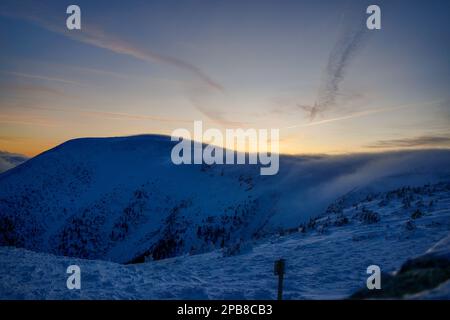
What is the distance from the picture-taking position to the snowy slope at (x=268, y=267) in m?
8.86

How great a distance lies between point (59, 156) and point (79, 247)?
106 feet

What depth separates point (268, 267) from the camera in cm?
1152

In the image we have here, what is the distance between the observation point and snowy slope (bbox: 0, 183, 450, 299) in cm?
886

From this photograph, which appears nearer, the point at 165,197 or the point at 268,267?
the point at 268,267

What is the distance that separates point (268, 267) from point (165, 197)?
43.9 meters

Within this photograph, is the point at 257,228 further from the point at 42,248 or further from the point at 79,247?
the point at 42,248

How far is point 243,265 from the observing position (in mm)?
12219

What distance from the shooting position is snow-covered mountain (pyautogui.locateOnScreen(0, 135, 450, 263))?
117 feet

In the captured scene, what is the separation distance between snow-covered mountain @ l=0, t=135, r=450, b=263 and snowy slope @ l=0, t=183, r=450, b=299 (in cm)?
1342

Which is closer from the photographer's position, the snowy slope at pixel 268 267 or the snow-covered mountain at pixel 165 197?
the snowy slope at pixel 268 267

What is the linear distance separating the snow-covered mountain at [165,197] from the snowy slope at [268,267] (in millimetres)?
13423

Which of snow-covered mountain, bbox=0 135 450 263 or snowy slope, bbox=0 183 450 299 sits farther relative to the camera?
snow-covered mountain, bbox=0 135 450 263

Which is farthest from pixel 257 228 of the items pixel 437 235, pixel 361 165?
pixel 437 235

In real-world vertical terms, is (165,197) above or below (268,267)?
above
